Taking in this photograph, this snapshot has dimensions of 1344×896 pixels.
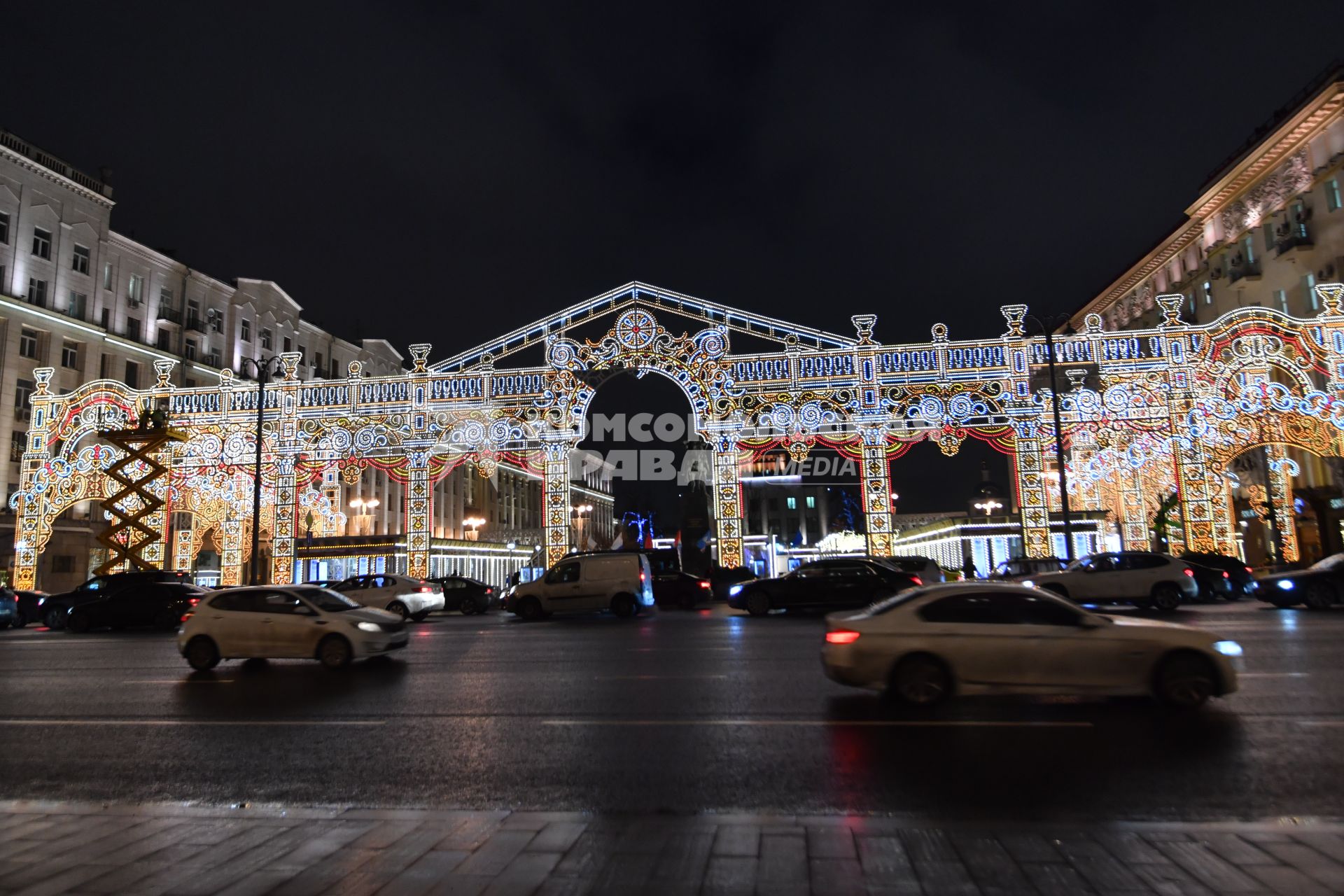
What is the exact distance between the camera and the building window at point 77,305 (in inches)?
1983

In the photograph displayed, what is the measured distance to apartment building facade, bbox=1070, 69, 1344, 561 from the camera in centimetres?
3709

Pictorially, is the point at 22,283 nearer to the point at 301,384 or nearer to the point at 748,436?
the point at 301,384

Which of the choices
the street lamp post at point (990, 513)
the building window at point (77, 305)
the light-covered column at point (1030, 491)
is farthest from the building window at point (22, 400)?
the street lamp post at point (990, 513)

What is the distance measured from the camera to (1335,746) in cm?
719

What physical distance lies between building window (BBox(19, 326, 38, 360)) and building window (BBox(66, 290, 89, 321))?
7.91 feet

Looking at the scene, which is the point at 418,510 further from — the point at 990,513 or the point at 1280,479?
the point at 990,513

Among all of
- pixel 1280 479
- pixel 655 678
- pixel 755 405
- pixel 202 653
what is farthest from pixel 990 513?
pixel 202 653

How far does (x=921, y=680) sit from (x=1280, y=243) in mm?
42419

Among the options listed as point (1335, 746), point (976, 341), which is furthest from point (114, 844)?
point (976, 341)

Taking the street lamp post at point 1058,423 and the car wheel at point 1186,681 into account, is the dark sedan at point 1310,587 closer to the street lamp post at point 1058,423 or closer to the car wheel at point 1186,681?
the street lamp post at point 1058,423

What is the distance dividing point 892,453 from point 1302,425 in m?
14.0

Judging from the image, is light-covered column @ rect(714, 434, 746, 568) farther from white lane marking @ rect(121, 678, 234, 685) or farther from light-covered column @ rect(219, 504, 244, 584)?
white lane marking @ rect(121, 678, 234, 685)

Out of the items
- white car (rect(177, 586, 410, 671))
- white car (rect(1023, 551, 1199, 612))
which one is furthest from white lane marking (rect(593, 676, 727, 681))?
white car (rect(1023, 551, 1199, 612))

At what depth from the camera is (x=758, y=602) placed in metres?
22.7
